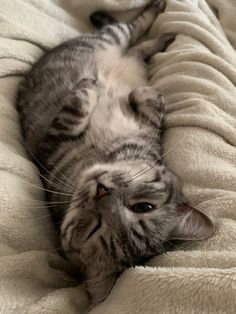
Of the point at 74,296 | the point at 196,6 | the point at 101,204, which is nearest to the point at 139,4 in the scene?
the point at 196,6

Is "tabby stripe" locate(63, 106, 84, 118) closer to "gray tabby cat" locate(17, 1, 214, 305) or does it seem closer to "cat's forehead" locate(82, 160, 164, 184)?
"gray tabby cat" locate(17, 1, 214, 305)

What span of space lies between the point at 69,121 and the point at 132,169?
313mm

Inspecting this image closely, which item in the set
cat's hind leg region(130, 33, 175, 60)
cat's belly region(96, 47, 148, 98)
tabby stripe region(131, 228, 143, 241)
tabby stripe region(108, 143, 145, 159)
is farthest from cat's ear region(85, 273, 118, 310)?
cat's hind leg region(130, 33, 175, 60)

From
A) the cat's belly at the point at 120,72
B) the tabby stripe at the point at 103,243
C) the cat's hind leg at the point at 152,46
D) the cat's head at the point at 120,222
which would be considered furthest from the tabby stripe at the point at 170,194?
Result: the cat's hind leg at the point at 152,46

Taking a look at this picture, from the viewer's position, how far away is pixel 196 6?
1.95 metres

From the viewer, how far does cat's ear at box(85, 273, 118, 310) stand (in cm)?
109

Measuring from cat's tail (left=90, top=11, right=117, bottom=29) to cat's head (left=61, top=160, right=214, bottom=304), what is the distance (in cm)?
93

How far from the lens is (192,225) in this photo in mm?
1149

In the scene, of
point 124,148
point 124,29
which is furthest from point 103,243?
point 124,29

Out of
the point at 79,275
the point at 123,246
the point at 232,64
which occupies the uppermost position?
the point at 232,64

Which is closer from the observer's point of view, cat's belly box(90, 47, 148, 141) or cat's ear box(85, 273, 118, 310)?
cat's ear box(85, 273, 118, 310)

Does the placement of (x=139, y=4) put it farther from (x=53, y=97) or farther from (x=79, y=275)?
(x=79, y=275)

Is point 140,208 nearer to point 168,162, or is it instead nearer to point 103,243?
point 103,243

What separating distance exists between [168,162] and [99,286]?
18.1 inches
